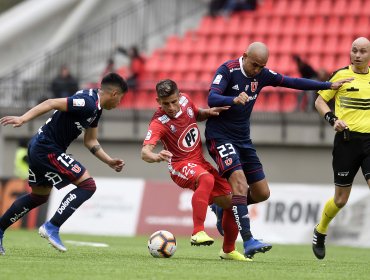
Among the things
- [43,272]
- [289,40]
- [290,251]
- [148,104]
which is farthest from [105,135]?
[43,272]

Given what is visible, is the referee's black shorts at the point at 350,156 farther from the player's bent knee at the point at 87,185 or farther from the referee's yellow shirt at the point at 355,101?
the player's bent knee at the point at 87,185

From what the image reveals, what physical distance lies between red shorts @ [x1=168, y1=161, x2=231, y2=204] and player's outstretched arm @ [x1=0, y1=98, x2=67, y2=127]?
1477mm

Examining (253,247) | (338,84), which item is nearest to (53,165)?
(253,247)

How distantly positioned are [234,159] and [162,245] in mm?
1208

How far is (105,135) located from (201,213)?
11.4 metres

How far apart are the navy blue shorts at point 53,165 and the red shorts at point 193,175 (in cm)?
104

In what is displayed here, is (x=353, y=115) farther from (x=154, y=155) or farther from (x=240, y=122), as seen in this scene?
(x=154, y=155)

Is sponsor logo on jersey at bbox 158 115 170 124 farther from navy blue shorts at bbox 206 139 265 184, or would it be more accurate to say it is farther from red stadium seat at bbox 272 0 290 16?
red stadium seat at bbox 272 0 290 16

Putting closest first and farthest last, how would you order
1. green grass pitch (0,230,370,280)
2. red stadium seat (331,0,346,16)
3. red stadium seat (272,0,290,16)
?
green grass pitch (0,230,370,280) → red stadium seat (331,0,346,16) → red stadium seat (272,0,290,16)

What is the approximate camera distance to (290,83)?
37.4 ft

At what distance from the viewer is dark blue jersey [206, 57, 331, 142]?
11.1 meters

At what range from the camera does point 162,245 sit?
1094 centimetres

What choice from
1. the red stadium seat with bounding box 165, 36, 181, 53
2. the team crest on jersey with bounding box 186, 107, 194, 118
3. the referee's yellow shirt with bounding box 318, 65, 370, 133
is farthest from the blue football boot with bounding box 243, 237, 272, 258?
the red stadium seat with bounding box 165, 36, 181, 53

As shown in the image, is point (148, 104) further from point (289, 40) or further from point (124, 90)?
point (124, 90)
